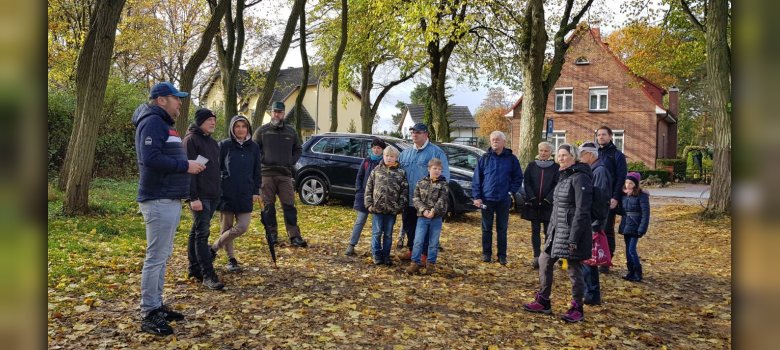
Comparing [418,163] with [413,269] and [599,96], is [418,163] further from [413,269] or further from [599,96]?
[599,96]

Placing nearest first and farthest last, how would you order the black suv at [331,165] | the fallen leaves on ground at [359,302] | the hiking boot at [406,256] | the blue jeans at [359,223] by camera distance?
1. the fallen leaves on ground at [359,302]
2. the hiking boot at [406,256]
3. the blue jeans at [359,223]
4. the black suv at [331,165]

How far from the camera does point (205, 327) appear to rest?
205 inches

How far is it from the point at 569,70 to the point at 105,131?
2953cm

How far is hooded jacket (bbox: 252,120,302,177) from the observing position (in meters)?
8.72

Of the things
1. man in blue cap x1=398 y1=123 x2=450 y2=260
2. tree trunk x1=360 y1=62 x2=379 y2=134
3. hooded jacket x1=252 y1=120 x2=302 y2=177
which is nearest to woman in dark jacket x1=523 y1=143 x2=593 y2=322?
man in blue cap x1=398 y1=123 x2=450 y2=260

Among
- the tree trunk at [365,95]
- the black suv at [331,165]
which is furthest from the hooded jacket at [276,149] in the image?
the tree trunk at [365,95]

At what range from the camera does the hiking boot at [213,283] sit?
6328mm

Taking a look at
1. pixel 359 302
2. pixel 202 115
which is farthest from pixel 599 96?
pixel 202 115

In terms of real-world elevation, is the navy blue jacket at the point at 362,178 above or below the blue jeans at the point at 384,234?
above

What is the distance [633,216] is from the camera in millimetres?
7543

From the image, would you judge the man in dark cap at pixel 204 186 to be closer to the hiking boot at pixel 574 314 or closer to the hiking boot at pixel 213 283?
the hiking boot at pixel 213 283

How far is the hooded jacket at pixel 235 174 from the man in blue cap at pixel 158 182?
5.50ft

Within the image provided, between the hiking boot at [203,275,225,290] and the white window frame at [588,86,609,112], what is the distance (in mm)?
35060
